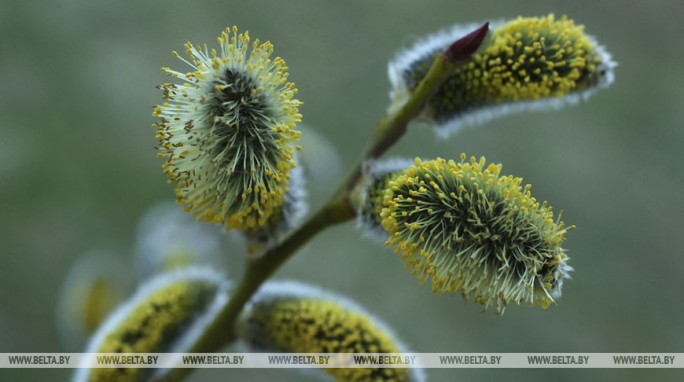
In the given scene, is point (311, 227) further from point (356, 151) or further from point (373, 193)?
point (356, 151)

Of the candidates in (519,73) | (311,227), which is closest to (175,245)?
(311,227)

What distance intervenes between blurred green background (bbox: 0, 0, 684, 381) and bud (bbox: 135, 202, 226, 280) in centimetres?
33

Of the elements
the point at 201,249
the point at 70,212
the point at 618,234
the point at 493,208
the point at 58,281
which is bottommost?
the point at 58,281

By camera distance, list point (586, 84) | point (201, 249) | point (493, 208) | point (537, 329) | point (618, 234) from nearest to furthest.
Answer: point (493, 208) < point (586, 84) < point (201, 249) < point (537, 329) < point (618, 234)

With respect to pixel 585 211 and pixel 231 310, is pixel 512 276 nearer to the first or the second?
pixel 231 310

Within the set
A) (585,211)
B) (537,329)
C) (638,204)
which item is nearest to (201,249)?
(537,329)

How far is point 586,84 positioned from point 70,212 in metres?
1.07

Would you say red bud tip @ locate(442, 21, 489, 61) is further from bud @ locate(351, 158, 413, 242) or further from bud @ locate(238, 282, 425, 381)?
bud @ locate(238, 282, 425, 381)

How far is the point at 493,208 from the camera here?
0.46 m

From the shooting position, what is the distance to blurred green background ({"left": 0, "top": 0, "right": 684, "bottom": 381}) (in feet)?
4.38

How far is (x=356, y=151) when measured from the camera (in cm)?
153

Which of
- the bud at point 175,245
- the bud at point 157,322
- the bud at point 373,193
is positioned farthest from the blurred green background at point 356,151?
the bud at point 373,193

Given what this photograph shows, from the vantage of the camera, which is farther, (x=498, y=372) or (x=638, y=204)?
(x=638, y=204)

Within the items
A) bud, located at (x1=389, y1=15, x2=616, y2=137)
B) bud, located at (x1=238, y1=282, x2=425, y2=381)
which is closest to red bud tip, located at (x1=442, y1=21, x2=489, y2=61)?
bud, located at (x1=389, y1=15, x2=616, y2=137)
